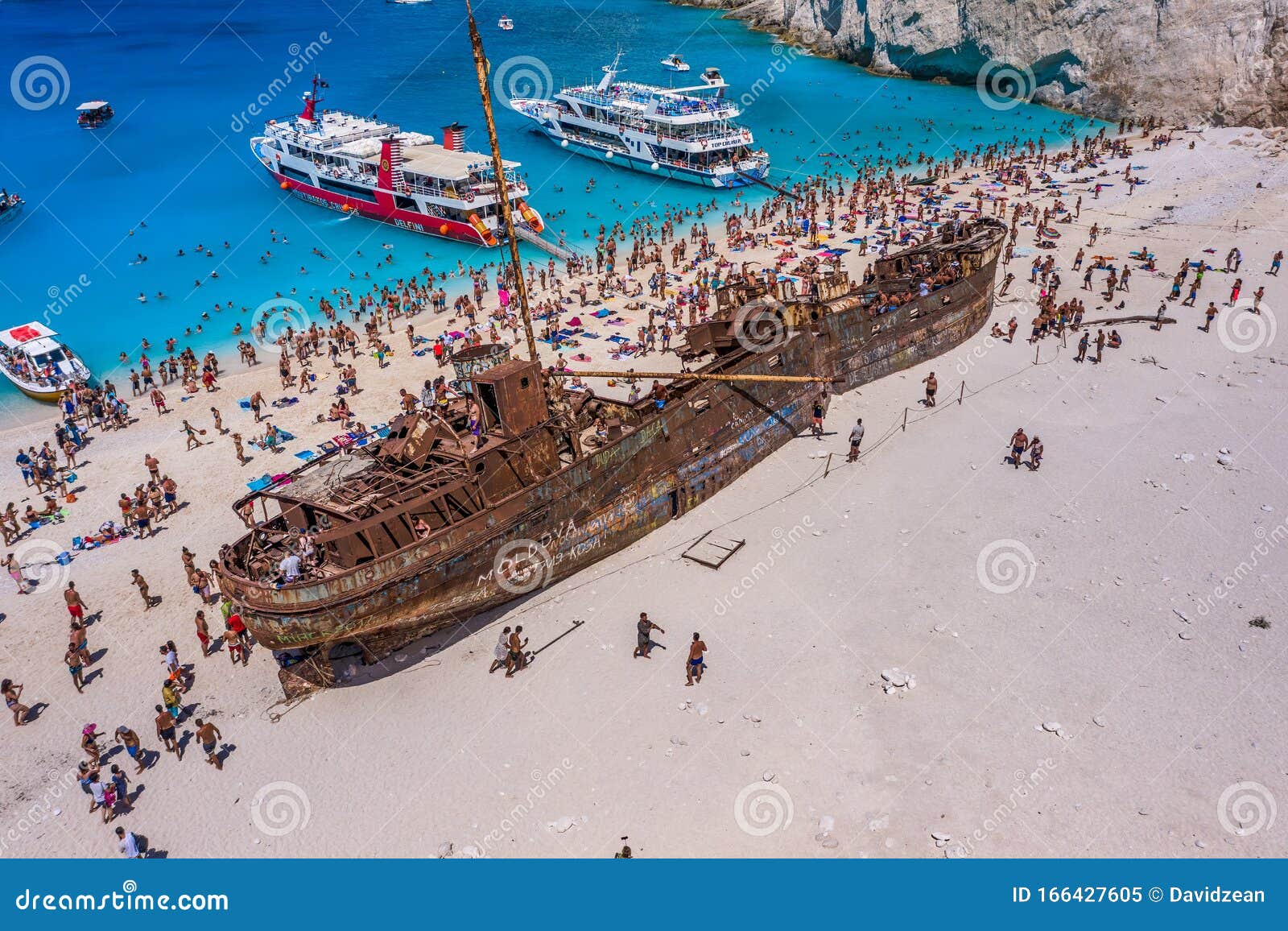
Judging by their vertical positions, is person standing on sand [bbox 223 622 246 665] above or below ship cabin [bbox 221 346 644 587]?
below

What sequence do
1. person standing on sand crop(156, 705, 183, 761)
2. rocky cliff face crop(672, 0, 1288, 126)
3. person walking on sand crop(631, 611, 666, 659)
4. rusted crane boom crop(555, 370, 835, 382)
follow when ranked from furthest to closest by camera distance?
rocky cliff face crop(672, 0, 1288, 126) → rusted crane boom crop(555, 370, 835, 382) → person walking on sand crop(631, 611, 666, 659) → person standing on sand crop(156, 705, 183, 761)

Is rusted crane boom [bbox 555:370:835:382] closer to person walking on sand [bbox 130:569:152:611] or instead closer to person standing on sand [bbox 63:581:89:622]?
person walking on sand [bbox 130:569:152:611]

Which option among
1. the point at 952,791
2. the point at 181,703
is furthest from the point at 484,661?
the point at 952,791

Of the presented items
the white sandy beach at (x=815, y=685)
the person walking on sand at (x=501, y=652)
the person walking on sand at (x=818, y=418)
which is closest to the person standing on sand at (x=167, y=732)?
the white sandy beach at (x=815, y=685)

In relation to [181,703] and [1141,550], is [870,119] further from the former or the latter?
[181,703]

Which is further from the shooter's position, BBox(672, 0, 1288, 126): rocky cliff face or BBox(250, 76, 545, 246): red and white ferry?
BBox(672, 0, 1288, 126): rocky cliff face

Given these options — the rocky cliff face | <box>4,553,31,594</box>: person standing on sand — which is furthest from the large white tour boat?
<box>4,553,31,594</box>: person standing on sand
